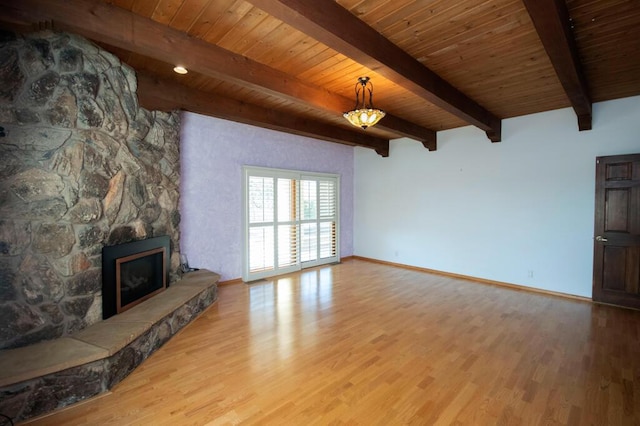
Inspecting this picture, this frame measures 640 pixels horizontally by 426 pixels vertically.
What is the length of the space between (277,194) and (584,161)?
4.89m

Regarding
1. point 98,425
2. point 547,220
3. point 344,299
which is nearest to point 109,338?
point 98,425

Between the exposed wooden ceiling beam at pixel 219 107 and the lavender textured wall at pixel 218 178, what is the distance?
0.65 m

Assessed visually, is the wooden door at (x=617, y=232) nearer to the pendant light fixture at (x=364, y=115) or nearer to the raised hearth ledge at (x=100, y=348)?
the pendant light fixture at (x=364, y=115)

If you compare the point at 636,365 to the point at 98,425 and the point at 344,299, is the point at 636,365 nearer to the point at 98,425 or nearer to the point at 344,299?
the point at 344,299

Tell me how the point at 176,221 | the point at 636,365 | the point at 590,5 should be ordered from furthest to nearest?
the point at 176,221, the point at 636,365, the point at 590,5

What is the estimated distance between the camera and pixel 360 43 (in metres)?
2.29

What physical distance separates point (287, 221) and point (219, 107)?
2.53 meters

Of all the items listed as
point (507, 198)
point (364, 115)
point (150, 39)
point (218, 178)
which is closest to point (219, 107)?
point (218, 178)

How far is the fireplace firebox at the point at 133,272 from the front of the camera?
279 cm

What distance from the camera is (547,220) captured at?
462 cm

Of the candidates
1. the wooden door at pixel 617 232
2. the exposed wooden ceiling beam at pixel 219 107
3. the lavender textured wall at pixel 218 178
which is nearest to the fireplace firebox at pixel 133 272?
the lavender textured wall at pixel 218 178

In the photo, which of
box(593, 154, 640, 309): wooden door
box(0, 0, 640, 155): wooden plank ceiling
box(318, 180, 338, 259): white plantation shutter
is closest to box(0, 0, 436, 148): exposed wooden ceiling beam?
box(0, 0, 640, 155): wooden plank ceiling

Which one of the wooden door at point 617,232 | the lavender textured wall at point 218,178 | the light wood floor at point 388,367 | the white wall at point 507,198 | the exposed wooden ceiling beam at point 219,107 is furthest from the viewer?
the lavender textured wall at point 218,178

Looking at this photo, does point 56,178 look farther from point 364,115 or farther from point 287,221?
point 287,221
